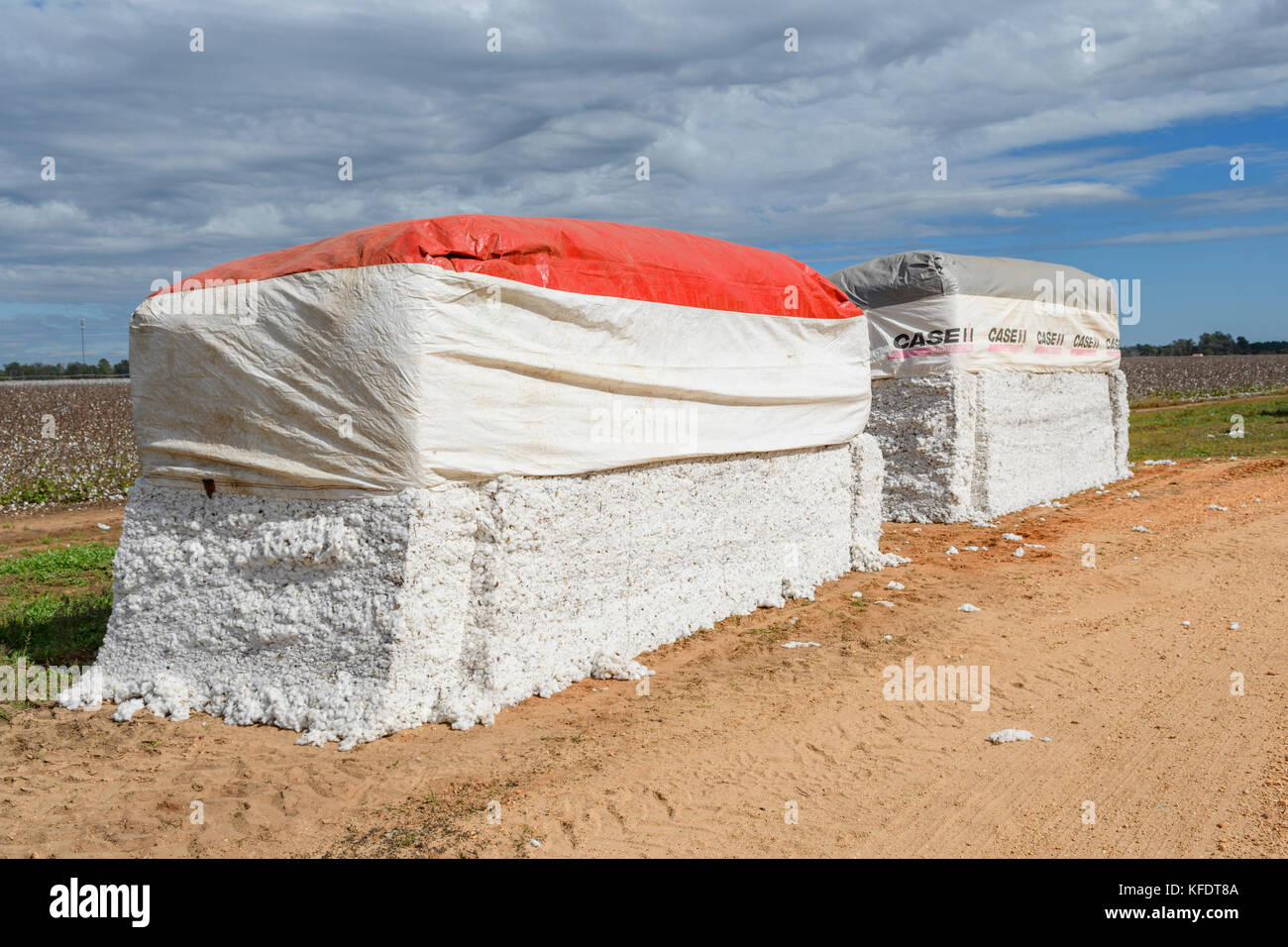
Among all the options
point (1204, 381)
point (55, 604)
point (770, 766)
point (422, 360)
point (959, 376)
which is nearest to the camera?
point (770, 766)

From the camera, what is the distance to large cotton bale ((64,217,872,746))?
4.97m

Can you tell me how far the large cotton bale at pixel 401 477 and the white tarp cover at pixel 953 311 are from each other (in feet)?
20.4

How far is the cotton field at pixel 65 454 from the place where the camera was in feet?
51.8

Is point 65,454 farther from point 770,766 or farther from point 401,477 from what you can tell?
point 770,766

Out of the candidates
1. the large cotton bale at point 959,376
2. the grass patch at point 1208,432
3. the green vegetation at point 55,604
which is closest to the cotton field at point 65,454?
the green vegetation at point 55,604

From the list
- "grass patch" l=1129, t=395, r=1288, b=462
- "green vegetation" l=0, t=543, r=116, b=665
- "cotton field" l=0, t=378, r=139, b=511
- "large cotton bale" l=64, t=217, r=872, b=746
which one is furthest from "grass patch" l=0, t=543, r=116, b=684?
"grass patch" l=1129, t=395, r=1288, b=462

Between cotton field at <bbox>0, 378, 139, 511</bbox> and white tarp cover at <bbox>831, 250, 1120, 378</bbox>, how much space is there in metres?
13.0

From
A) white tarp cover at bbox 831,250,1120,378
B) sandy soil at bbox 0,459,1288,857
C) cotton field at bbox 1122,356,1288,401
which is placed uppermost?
cotton field at bbox 1122,356,1288,401

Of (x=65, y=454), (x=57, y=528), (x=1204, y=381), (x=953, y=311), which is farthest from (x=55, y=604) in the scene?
(x=1204, y=381)

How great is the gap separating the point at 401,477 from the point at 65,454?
60.7 feet

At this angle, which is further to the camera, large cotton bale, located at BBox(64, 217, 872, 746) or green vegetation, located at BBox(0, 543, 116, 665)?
green vegetation, located at BBox(0, 543, 116, 665)

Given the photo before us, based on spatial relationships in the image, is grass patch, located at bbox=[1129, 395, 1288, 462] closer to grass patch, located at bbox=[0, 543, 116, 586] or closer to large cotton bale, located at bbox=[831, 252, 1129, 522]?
large cotton bale, located at bbox=[831, 252, 1129, 522]

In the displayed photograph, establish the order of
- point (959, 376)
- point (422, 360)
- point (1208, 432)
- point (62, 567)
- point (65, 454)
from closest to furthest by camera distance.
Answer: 1. point (422, 360)
2. point (62, 567)
3. point (959, 376)
4. point (65, 454)
5. point (1208, 432)

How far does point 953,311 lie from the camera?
1171cm
